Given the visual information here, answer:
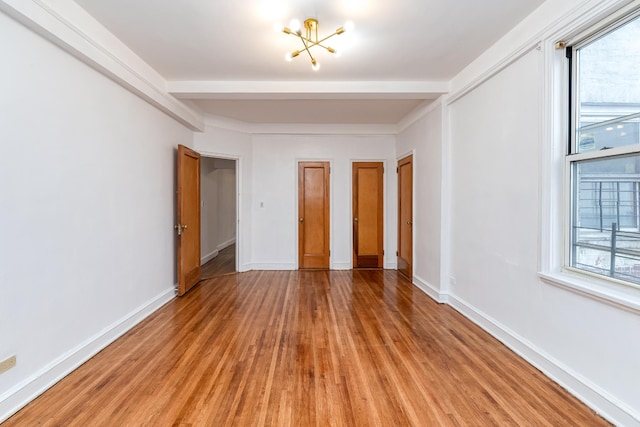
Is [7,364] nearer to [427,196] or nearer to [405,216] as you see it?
[427,196]

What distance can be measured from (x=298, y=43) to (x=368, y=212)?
338 cm

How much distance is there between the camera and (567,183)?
2.07 metres

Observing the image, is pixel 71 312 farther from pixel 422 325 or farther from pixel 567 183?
pixel 567 183

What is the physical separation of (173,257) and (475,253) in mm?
3630

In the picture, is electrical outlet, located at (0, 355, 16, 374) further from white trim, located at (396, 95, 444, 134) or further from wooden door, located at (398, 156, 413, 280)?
white trim, located at (396, 95, 444, 134)

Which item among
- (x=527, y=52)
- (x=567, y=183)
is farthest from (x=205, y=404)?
(x=527, y=52)

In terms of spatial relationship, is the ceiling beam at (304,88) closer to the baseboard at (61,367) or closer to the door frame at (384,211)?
the door frame at (384,211)

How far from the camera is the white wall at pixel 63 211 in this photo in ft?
5.86

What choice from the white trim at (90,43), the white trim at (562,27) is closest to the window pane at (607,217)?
the white trim at (562,27)

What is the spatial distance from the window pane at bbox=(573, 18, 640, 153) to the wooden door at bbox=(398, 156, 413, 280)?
2.73 meters

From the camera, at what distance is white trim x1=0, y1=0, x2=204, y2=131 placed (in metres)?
1.85

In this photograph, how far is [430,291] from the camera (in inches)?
156

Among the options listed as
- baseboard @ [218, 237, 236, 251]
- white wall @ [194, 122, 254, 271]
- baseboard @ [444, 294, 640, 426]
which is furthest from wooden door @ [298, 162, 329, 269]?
baseboard @ [444, 294, 640, 426]

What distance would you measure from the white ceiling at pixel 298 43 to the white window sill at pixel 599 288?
1.97m
